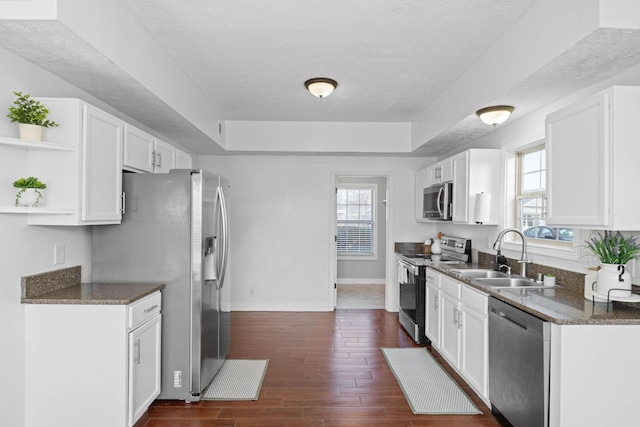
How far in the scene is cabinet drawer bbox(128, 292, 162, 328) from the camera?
95.3 inches

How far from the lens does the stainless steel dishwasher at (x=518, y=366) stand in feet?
7.07

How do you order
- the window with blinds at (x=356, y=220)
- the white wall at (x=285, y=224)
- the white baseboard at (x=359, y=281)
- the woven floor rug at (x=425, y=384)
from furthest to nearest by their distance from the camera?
the window with blinds at (x=356, y=220) → the white baseboard at (x=359, y=281) → the white wall at (x=285, y=224) → the woven floor rug at (x=425, y=384)

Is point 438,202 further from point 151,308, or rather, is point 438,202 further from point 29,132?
point 29,132

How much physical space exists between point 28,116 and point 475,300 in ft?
10.2

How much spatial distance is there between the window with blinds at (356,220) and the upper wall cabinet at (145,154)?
482 cm

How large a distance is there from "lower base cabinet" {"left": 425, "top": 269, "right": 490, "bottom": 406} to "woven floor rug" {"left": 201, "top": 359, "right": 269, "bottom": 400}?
1661 millimetres

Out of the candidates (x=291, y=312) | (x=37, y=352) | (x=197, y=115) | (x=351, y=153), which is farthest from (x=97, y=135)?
(x=291, y=312)

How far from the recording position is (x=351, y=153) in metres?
5.45

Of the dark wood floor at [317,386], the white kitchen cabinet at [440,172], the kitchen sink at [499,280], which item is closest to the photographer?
the dark wood floor at [317,386]

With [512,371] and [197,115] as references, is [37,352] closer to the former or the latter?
[197,115]

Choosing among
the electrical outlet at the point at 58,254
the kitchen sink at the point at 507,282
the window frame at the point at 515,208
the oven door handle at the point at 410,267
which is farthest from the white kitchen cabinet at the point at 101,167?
the window frame at the point at 515,208

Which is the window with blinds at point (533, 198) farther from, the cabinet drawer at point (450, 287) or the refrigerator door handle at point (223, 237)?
the refrigerator door handle at point (223, 237)

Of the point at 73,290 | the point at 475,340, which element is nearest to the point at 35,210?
the point at 73,290

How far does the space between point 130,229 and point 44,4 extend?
1594 mm
